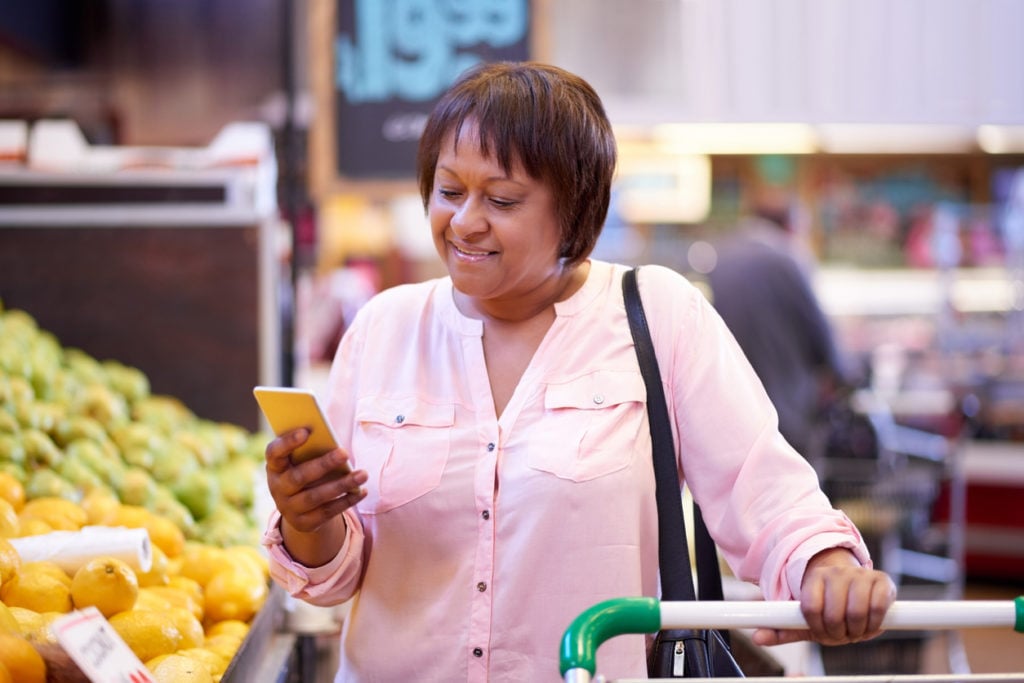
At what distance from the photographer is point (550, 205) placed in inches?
65.4

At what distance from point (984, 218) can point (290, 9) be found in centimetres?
665

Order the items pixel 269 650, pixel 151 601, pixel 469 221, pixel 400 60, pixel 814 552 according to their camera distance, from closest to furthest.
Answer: pixel 814 552, pixel 469 221, pixel 151 601, pixel 269 650, pixel 400 60

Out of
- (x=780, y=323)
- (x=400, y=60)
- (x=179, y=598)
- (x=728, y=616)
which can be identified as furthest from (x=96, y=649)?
(x=780, y=323)

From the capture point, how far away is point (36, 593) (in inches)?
71.5

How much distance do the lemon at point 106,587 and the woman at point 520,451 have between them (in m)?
0.28

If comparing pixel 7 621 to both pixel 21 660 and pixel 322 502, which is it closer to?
pixel 21 660

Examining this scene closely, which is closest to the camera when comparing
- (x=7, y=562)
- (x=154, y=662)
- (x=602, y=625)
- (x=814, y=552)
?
(x=602, y=625)

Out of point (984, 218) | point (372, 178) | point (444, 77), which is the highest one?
point (444, 77)

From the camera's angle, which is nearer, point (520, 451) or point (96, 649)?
point (96, 649)

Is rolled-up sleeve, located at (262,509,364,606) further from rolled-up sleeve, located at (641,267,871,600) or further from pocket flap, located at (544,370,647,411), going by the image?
rolled-up sleeve, located at (641,267,871,600)

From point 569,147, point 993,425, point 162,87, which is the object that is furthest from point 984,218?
point 569,147

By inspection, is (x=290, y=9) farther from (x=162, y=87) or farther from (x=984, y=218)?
(x=984, y=218)

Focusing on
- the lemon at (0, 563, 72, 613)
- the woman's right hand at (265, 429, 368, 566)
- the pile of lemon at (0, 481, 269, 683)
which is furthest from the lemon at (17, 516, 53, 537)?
the woman's right hand at (265, 429, 368, 566)

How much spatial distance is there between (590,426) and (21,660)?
2.86ft
